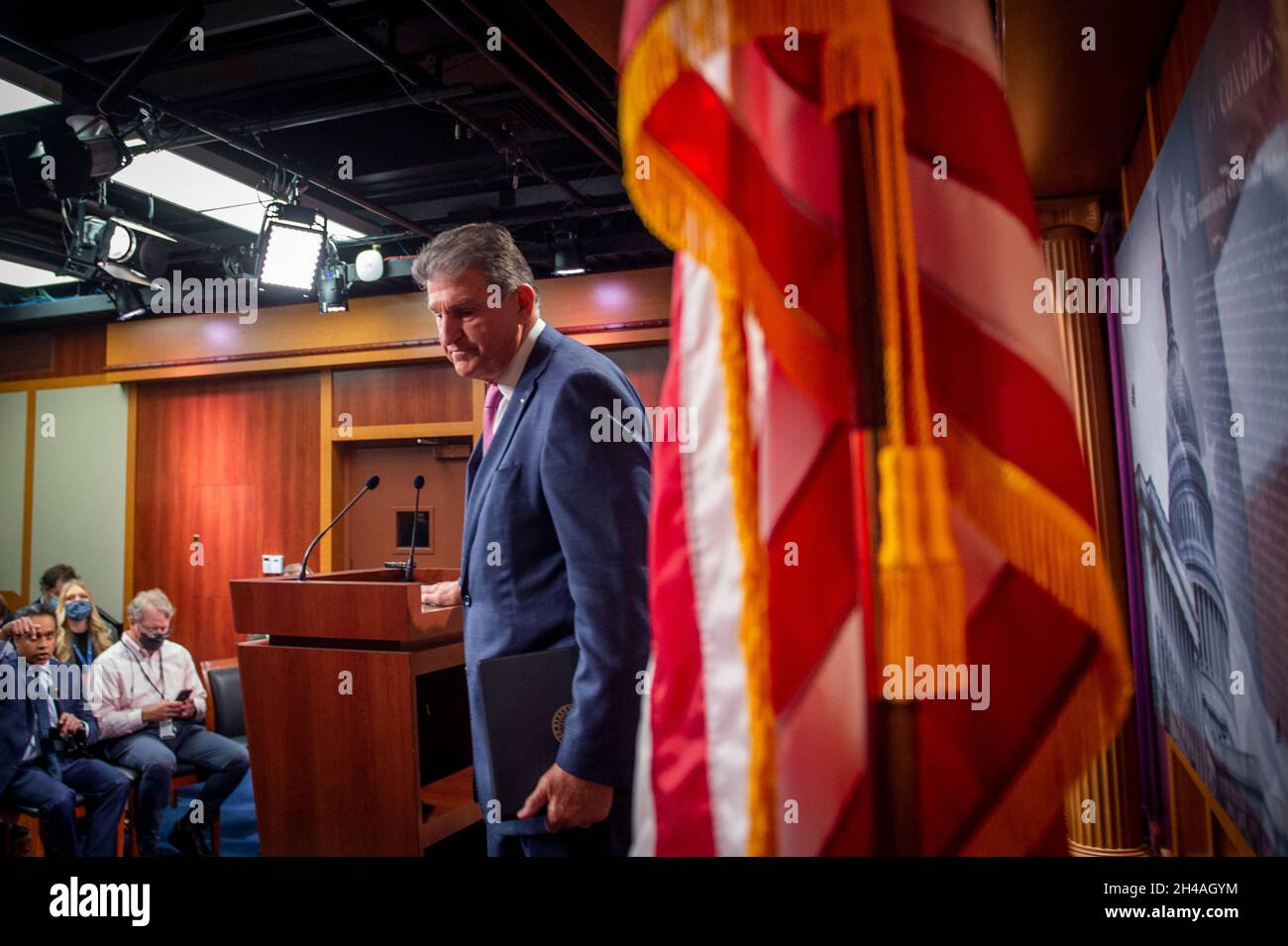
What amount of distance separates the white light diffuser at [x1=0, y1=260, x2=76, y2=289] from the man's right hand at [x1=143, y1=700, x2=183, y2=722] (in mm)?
4345

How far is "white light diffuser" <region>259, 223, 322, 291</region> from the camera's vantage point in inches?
187

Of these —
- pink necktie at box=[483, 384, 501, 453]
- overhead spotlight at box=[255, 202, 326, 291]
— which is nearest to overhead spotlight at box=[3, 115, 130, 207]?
overhead spotlight at box=[255, 202, 326, 291]

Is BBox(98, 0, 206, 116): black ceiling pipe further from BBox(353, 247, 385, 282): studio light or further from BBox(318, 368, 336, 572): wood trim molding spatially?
BBox(318, 368, 336, 572): wood trim molding

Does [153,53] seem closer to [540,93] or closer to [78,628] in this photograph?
[540,93]

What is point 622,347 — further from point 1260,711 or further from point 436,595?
point 1260,711

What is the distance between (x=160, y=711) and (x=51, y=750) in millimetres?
532

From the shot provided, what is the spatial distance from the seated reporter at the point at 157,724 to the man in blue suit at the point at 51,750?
158mm

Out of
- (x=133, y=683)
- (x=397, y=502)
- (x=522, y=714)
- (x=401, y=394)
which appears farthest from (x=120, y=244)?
(x=522, y=714)

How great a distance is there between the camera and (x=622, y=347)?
6066mm

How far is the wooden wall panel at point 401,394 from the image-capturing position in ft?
21.0

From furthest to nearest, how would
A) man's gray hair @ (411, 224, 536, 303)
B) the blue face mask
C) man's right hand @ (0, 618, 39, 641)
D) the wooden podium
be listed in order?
the blue face mask, man's right hand @ (0, 618, 39, 641), the wooden podium, man's gray hair @ (411, 224, 536, 303)

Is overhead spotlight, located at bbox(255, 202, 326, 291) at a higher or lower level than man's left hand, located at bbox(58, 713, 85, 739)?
higher

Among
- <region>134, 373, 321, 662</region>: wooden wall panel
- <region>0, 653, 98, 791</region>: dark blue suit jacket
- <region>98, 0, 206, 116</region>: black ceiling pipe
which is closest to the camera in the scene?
<region>0, 653, 98, 791</region>: dark blue suit jacket
